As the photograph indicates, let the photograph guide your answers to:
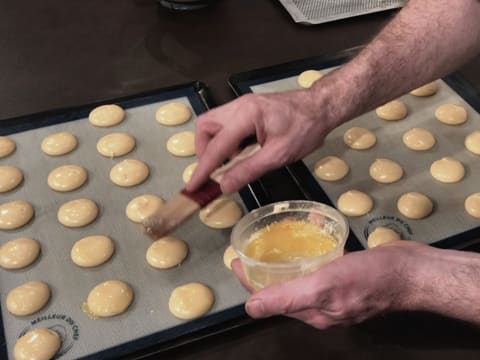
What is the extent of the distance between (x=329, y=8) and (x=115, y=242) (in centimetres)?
121

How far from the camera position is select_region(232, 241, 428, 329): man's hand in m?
0.81

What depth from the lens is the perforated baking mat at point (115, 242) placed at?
105 cm

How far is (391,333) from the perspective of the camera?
1029 mm

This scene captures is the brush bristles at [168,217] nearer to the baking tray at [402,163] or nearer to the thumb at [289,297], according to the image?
the thumb at [289,297]

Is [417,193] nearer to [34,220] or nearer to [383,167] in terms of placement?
[383,167]

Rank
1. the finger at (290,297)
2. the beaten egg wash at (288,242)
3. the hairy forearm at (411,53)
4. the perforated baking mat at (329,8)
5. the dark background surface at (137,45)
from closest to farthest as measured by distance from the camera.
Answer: the finger at (290,297)
the beaten egg wash at (288,242)
the hairy forearm at (411,53)
the dark background surface at (137,45)
the perforated baking mat at (329,8)

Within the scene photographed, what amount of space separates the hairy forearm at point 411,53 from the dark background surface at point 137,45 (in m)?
0.31

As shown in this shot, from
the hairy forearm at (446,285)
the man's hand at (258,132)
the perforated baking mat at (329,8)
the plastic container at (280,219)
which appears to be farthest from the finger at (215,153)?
the perforated baking mat at (329,8)

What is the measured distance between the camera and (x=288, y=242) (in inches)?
38.7

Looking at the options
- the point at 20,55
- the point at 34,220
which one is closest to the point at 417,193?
the point at 34,220

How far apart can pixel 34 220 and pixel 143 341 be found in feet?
1.49

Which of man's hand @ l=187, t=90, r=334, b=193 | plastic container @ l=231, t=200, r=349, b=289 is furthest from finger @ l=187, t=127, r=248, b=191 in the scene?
plastic container @ l=231, t=200, r=349, b=289

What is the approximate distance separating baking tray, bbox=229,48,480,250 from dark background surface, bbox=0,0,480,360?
76 millimetres

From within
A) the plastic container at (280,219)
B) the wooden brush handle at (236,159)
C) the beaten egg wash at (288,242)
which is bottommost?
the beaten egg wash at (288,242)
